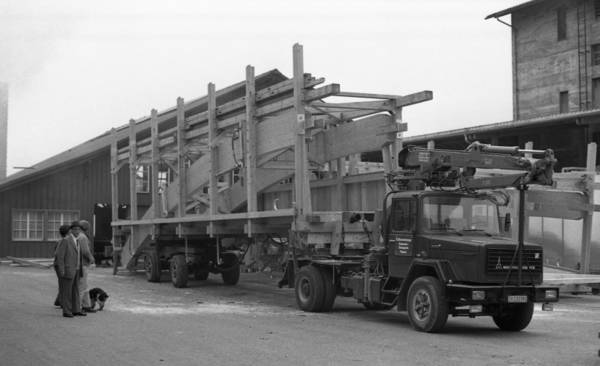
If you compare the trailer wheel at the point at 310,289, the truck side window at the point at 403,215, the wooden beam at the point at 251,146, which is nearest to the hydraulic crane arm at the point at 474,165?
the truck side window at the point at 403,215

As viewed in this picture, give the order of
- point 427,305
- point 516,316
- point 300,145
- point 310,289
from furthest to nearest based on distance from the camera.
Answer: point 300,145 → point 310,289 → point 516,316 → point 427,305

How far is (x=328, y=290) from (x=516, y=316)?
365 centimetres

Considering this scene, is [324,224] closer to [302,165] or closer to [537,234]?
[302,165]

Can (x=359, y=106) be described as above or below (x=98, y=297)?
above

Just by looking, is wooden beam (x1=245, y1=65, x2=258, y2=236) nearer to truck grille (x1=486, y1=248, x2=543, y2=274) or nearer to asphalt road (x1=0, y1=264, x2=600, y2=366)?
asphalt road (x1=0, y1=264, x2=600, y2=366)

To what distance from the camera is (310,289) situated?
14438mm

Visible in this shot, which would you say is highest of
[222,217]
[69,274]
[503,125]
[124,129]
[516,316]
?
[503,125]

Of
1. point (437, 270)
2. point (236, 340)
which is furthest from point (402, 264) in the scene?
point (236, 340)

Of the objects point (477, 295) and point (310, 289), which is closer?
point (477, 295)

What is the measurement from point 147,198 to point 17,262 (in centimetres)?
621

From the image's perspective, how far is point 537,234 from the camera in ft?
68.8

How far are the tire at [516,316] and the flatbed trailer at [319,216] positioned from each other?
0.02 metres

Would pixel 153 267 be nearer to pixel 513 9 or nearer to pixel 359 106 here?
pixel 359 106

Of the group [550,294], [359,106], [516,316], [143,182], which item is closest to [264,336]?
[516,316]
